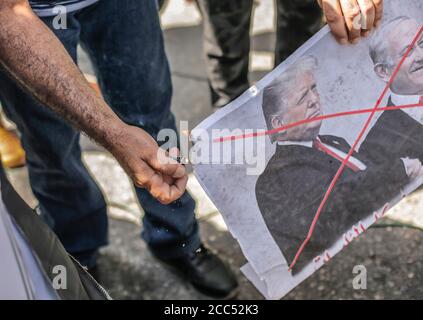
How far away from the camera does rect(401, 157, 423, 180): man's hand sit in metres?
1.45

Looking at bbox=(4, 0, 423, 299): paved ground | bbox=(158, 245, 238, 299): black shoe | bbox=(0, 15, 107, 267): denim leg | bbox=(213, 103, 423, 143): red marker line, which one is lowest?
bbox=(4, 0, 423, 299): paved ground

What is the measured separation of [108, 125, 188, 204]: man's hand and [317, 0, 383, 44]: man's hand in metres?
0.41

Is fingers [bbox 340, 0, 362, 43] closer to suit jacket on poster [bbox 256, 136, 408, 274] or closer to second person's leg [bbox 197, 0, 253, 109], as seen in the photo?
suit jacket on poster [bbox 256, 136, 408, 274]

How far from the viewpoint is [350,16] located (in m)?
1.26

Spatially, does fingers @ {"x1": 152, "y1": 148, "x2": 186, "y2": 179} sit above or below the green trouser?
above

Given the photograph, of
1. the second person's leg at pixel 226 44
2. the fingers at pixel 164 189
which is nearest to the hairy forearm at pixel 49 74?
the fingers at pixel 164 189

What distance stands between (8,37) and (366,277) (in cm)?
116

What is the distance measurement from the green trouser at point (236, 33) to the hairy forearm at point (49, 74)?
900mm

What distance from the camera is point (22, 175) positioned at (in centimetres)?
237

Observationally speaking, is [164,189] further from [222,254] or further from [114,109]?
[222,254]

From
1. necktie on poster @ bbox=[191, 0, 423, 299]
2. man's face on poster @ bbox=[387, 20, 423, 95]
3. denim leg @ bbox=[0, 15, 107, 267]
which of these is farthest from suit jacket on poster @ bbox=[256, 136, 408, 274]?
denim leg @ bbox=[0, 15, 107, 267]

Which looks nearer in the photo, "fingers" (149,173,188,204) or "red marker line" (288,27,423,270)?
"fingers" (149,173,188,204)

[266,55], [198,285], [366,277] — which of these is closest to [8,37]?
[198,285]
